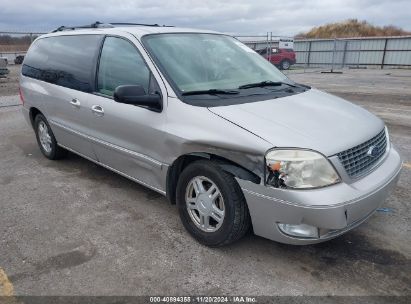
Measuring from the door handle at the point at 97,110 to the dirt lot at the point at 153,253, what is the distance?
926mm

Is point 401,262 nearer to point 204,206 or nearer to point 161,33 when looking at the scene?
point 204,206

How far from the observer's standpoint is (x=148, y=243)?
342cm

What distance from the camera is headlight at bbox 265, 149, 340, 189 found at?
2.72 m

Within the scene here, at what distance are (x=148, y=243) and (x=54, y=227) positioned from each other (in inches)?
37.8

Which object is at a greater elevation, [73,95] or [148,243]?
[73,95]

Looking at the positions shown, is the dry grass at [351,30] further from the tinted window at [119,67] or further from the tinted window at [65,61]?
the tinted window at [119,67]

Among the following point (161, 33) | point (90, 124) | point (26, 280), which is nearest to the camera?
point (26, 280)

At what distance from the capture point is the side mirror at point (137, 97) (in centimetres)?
335

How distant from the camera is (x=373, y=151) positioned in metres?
3.17

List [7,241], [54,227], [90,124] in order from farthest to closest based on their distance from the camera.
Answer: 1. [90,124]
2. [54,227]
3. [7,241]

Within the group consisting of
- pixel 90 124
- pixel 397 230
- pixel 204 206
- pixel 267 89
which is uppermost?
pixel 267 89

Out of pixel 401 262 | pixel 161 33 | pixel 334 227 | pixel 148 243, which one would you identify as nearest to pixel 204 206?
pixel 148 243

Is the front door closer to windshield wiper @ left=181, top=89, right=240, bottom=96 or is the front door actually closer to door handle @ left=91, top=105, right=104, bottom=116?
door handle @ left=91, top=105, right=104, bottom=116

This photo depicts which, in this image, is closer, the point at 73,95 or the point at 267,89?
the point at 267,89
